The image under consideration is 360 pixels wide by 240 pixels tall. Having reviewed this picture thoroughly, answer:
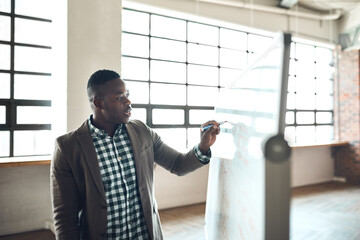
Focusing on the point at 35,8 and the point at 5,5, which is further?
the point at 35,8

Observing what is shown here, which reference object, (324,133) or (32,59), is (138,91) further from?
(324,133)

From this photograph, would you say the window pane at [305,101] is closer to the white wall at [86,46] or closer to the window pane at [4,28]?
the white wall at [86,46]

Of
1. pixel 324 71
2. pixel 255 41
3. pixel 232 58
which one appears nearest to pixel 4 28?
pixel 232 58

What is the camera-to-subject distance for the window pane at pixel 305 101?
6.30 metres

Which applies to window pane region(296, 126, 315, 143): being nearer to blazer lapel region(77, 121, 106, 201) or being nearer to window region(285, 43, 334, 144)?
window region(285, 43, 334, 144)

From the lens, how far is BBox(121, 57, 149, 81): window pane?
4.16 meters

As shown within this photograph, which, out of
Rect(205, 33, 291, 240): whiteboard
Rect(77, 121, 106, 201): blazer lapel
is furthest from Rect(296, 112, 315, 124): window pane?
Rect(77, 121, 106, 201): blazer lapel

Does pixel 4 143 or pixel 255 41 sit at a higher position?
pixel 255 41

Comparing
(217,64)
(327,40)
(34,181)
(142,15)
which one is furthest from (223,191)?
(327,40)

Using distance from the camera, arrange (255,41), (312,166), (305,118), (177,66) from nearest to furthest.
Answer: (177,66), (255,41), (312,166), (305,118)

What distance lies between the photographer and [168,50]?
4.57 meters

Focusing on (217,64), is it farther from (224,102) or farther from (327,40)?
(224,102)

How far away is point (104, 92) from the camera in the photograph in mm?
1287

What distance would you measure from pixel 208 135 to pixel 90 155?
528 mm
